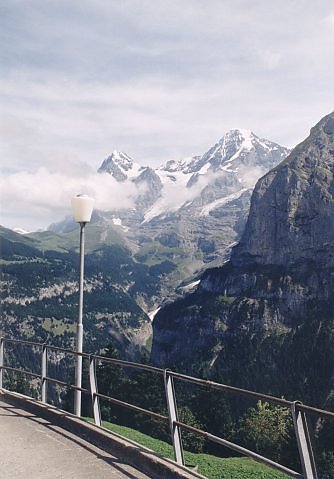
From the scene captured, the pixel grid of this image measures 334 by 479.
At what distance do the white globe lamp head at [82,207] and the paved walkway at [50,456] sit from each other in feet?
18.7

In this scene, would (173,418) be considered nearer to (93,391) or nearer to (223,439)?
(223,439)

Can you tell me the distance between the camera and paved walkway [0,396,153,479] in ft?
29.8

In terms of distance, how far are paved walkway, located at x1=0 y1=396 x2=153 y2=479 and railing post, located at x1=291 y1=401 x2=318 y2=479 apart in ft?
10.9

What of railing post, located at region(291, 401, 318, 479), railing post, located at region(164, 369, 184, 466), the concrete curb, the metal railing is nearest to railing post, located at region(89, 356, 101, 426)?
the metal railing

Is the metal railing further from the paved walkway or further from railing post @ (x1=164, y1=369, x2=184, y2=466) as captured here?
the paved walkway

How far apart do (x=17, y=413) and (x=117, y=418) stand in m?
55.0

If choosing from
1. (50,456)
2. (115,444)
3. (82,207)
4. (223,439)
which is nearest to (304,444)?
(223,439)

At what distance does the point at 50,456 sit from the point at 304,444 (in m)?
5.44

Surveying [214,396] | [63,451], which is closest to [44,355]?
[63,451]

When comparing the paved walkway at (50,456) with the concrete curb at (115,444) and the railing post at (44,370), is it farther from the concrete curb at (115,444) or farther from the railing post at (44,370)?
the railing post at (44,370)

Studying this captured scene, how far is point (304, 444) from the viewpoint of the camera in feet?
22.3

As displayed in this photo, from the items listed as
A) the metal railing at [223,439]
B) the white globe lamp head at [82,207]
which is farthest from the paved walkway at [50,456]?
the white globe lamp head at [82,207]

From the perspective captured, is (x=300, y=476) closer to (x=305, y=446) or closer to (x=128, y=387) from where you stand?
(x=305, y=446)

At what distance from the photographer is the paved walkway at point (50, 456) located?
9.08 metres
